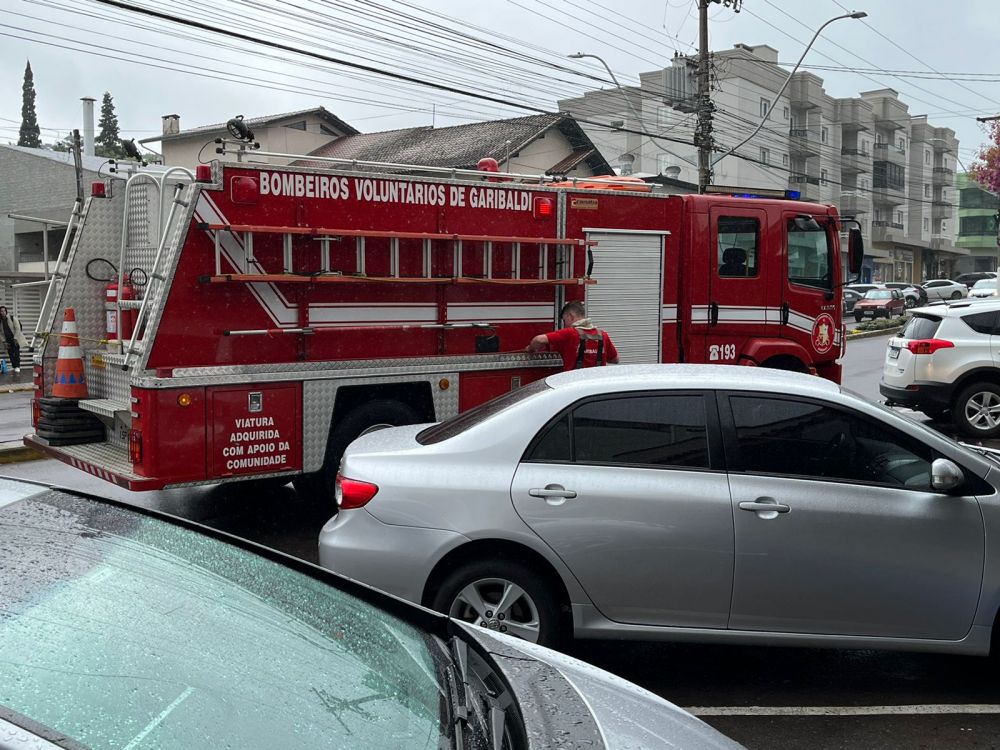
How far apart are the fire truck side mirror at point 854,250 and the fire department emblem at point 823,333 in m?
0.56

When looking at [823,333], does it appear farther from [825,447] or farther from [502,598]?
[502,598]

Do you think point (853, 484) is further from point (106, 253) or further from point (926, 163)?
point (926, 163)

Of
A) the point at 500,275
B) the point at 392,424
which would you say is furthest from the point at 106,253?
the point at 500,275

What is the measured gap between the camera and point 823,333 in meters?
10.4

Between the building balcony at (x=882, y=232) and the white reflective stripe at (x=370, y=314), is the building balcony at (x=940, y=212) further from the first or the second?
the white reflective stripe at (x=370, y=314)

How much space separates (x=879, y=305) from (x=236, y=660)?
42398 millimetres

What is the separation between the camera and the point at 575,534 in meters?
4.48

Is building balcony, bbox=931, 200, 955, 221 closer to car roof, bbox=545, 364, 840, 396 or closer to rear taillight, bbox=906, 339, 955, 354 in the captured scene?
rear taillight, bbox=906, 339, 955, 354

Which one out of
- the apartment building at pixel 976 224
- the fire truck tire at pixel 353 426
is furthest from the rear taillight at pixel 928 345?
the apartment building at pixel 976 224

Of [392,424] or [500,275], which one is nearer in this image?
[392,424]

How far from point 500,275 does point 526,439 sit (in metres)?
3.82

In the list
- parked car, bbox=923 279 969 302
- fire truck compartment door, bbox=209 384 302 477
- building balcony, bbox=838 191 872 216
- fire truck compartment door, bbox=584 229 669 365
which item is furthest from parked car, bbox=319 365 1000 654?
building balcony, bbox=838 191 872 216

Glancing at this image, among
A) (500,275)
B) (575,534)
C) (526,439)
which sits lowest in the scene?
(575,534)

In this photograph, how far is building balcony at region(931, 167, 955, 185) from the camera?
3278 inches
